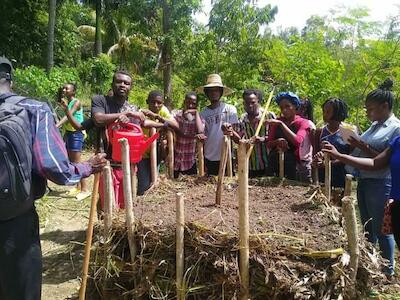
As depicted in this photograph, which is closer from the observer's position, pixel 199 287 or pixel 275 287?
pixel 275 287

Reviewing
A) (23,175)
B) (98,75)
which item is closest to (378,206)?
(23,175)

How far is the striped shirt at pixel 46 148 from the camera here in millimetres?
2424

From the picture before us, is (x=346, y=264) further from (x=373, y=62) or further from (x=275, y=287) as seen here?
(x=373, y=62)

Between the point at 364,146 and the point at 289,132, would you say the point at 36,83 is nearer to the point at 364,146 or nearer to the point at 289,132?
the point at 289,132

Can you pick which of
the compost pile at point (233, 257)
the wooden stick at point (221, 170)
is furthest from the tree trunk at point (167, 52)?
the compost pile at point (233, 257)

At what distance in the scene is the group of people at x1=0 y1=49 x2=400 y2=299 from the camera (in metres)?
2.47

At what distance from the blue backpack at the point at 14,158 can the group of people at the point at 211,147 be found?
0.09 feet

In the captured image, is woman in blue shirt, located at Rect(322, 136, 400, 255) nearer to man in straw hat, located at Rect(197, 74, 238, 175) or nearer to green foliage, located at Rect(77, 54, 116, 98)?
man in straw hat, located at Rect(197, 74, 238, 175)

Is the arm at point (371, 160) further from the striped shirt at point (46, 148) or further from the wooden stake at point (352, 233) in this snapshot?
the striped shirt at point (46, 148)

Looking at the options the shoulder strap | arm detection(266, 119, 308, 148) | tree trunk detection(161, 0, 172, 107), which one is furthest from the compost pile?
tree trunk detection(161, 0, 172, 107)

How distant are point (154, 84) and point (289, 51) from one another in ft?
42.2

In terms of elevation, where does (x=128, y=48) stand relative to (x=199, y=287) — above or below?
above

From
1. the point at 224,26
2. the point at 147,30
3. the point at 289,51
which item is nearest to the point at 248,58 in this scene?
the point at 224,26

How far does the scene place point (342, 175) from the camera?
4.41 m
